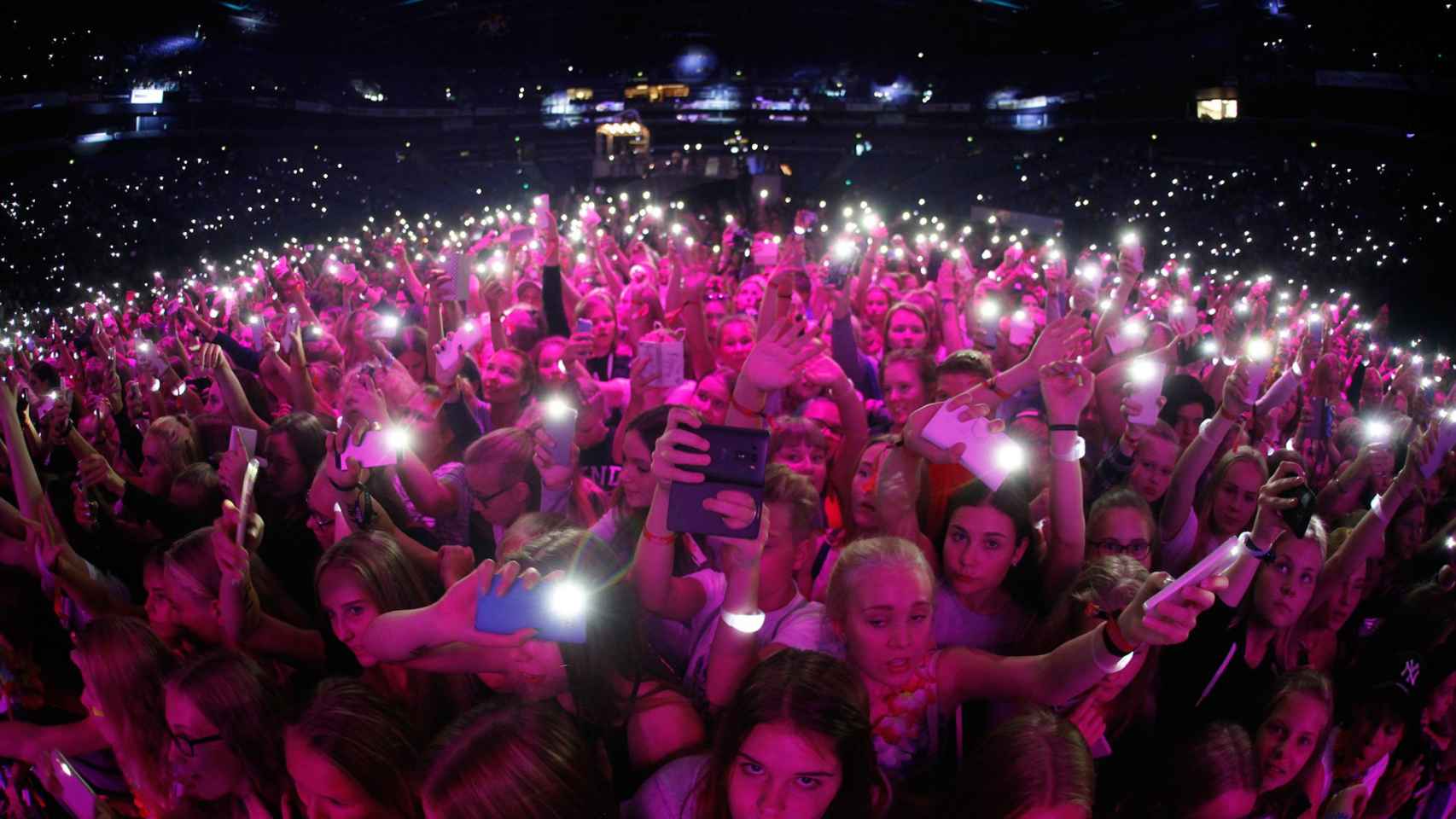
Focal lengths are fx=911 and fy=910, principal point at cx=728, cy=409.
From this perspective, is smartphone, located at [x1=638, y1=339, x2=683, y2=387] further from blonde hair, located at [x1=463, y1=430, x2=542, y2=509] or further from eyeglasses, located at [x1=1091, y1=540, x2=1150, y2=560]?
eyeglasses, located at [x1=1091, y1=540, x2=1150, y2=560]

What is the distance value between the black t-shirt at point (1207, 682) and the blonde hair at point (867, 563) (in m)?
0.73

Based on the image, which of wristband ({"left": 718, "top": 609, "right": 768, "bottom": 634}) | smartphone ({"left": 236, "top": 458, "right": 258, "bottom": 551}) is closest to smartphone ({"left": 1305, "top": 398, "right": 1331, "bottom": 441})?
wristband ({"left": 718, "top": 609, "right": 768, "bottom": 634})

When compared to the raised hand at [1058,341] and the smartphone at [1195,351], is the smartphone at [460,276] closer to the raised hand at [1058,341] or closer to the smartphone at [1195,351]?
the raised hand at [1058,341]

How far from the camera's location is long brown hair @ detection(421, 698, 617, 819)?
65.3 inches

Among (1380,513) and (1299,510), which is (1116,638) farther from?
(1380,513)

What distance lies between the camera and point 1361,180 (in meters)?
15.3

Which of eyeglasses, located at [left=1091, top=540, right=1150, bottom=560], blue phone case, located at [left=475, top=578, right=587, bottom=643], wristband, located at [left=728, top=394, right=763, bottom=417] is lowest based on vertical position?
eyeglasses, located at [left=1091, top=540, right=1150, bottom=560]

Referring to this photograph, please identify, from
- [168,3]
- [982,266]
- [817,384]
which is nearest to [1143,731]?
[817,384]

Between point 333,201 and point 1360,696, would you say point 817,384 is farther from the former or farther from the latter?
point 333,201

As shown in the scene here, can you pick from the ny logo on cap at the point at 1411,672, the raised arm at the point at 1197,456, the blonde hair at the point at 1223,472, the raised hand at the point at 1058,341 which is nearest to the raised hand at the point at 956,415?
Result: the raised hand at the point at 1058,341

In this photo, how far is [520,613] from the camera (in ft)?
6.19

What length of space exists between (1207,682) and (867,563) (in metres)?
0.96

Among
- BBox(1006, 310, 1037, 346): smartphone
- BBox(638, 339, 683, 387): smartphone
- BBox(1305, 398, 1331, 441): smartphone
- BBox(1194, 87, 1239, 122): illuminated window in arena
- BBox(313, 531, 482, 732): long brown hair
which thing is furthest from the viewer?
BBox(1194, 87, 1239, 122): illuminated window in arena

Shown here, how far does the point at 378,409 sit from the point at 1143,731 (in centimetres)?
261
